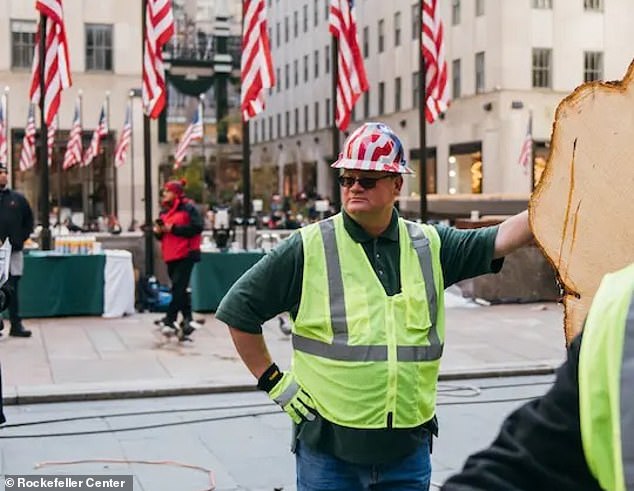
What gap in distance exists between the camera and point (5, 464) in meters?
7.05

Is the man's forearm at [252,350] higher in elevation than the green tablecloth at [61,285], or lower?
higher

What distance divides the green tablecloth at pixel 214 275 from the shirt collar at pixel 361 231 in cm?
1160

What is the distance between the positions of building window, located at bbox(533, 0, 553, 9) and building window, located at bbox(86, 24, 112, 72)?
59.0 feet

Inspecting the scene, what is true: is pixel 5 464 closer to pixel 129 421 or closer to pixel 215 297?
pixel 129 421

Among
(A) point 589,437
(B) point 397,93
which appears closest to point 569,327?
(A) point 589,437

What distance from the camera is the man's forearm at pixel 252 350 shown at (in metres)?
3.64

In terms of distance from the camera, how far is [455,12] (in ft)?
165

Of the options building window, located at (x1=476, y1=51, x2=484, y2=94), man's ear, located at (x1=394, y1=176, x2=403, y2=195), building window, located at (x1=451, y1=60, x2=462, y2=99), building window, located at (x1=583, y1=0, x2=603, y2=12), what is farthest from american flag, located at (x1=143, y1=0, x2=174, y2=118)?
building window, located at (x1=451, y1=60, x2=462, y2=99)

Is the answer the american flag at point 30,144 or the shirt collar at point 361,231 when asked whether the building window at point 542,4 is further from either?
the shirt collar at point 361,231

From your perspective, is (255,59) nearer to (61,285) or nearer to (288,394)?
(61,285)

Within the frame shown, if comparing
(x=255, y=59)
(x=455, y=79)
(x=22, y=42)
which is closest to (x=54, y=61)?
(x=255, y=59)

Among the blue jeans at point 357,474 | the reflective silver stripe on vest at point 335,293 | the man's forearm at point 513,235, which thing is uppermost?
the man's forearm at point 513,235

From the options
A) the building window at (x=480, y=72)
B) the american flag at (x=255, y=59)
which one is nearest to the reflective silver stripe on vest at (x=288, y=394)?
the american flag at (x=255, y=59)

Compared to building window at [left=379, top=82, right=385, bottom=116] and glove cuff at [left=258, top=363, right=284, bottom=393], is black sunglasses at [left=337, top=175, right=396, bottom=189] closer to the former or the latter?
glove cuff at [left=258, top=363, right=284, bottom=393]
